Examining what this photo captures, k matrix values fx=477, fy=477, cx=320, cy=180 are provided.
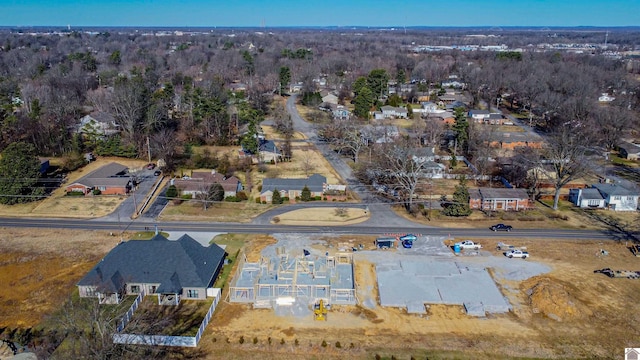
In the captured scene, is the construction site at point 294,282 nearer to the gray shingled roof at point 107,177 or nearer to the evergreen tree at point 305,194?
the evergreen tree at point 305,194

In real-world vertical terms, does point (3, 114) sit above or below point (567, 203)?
above

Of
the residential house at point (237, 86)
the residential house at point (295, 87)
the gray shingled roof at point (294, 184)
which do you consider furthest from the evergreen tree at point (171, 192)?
the residential house at point (295, 87)

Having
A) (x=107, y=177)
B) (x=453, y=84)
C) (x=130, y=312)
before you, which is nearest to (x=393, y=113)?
(x=453, y=84)

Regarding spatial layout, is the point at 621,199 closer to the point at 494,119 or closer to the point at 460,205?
the point at 460,205

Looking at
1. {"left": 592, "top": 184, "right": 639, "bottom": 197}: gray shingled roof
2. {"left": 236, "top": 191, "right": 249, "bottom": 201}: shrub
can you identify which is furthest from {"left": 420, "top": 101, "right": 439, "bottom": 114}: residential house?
{"left": 236, "top": 191, "right": 249, "bottom": 201}: shrub

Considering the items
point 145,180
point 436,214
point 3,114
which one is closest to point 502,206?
point 436,214

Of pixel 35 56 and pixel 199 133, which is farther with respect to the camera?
pixel 35 56

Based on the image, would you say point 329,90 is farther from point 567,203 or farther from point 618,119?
point 567,203
